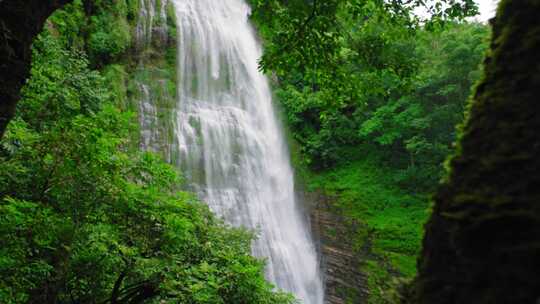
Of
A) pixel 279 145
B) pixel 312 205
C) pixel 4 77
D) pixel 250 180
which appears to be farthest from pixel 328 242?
pixel 4 77

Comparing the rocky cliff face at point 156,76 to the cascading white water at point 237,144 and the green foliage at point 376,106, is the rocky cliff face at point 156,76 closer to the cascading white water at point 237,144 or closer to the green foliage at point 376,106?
the cascading white water at point 237,144

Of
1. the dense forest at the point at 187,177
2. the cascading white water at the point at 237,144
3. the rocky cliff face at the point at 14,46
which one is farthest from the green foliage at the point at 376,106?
the cascading white water at the point at 237,144

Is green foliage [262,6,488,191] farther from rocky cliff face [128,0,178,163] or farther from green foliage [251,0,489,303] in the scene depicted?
rocky cliff face [128,0,178,163]

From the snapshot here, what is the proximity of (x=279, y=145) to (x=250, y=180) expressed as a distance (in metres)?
3.50

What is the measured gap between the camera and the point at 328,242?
616 inches

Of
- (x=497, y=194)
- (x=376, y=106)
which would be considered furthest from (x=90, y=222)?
(x=376, y=106)

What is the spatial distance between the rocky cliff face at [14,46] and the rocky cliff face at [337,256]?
13.1 m

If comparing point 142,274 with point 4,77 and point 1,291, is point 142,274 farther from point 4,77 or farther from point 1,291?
point 4,77

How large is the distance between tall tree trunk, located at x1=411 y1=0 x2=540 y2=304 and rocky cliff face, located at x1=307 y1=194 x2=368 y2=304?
43.9ft

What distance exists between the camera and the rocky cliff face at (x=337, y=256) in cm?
1362

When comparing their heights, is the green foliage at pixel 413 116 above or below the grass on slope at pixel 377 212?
above

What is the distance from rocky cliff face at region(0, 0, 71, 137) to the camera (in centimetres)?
227

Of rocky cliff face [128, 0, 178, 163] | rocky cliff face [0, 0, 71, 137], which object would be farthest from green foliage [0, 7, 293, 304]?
rocky cliff face [128, 0, 178, 163]

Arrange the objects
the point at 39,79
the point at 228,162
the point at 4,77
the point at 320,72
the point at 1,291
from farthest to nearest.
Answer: the point at 228,162, the point at 39,79, the point at 320,72, the point at 1,291, the point at 4,77
